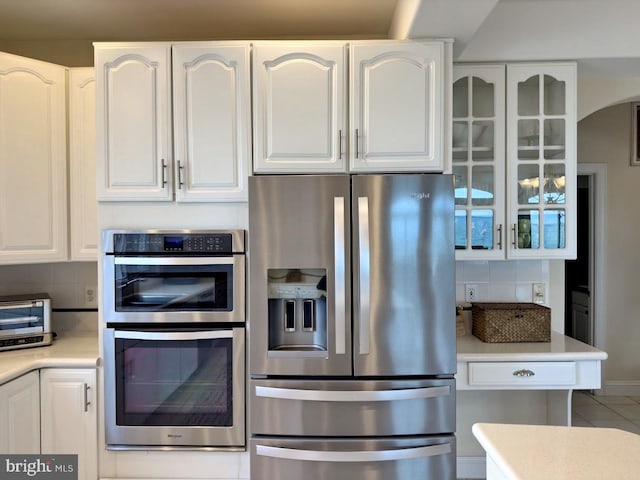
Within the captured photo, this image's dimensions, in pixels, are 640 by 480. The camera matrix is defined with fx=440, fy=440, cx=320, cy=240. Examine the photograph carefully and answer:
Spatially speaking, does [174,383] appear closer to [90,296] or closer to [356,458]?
[356,458]

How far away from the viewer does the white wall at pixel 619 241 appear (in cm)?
390

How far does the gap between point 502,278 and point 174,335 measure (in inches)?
76.5

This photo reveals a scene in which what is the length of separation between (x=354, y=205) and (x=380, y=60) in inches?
28.7

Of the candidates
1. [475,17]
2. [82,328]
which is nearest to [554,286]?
[475,17]

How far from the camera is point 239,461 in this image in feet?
7.14

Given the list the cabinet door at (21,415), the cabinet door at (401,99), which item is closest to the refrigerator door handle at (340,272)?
the cabinet door at (401,99)

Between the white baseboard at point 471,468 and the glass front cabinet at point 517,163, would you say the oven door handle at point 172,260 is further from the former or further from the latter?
the white baseboard at point 471,468

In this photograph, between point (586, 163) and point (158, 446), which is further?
point (586, 163)

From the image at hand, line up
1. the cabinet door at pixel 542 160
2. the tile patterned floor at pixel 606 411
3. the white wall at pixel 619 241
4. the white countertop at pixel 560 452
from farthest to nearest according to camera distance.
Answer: the white wall at pixel 619 241 → the tile patterned floor at pixel 606 411 → the cabinet door at pixel 542 160 → the white countertop at pixel 560 452

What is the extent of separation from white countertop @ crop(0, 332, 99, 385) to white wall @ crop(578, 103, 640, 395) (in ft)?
13.5

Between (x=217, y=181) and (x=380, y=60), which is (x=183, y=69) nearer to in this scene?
(x=217, y=181)

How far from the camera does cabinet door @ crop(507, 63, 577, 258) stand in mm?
2410

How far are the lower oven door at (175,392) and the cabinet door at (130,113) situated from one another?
743 millimetres

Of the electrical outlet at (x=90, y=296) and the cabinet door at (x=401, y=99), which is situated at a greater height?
the cabinet door at (x=401, y=99)
